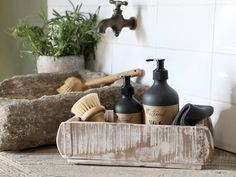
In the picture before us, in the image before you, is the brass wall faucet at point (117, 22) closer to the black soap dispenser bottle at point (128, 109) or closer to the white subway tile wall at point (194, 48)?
the white subway tile wall at point (194, 48)

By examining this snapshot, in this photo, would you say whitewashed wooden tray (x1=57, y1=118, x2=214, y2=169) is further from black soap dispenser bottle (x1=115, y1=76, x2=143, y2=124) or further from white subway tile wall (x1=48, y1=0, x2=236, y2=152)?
white subway tile wall (x1=48, y1=0, x2=236, y2=152)

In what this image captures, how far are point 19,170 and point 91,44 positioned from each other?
74cm

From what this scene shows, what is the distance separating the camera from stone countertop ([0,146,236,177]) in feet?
2.74

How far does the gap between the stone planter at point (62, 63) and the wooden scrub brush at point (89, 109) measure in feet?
1.76

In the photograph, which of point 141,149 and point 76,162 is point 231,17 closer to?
point 141,149

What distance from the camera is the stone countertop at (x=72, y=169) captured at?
0.83 metres

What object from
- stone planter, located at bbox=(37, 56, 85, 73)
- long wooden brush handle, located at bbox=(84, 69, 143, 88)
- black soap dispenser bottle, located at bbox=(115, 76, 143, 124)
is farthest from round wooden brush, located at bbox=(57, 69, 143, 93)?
black soap dispenser bottle, located at bbox=(115, 76, 143, 124)

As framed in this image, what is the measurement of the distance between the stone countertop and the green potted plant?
576 mm

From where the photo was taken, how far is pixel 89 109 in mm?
935

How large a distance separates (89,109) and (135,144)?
0.47ft

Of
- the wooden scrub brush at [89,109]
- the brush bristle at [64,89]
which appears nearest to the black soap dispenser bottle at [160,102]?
the wooden scrub brush at [89,109]

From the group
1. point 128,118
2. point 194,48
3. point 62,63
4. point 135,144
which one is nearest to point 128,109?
point 128,118

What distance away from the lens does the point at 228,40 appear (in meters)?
0.99

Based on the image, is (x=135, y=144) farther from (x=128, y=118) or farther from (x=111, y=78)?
(x=111, y=78)
